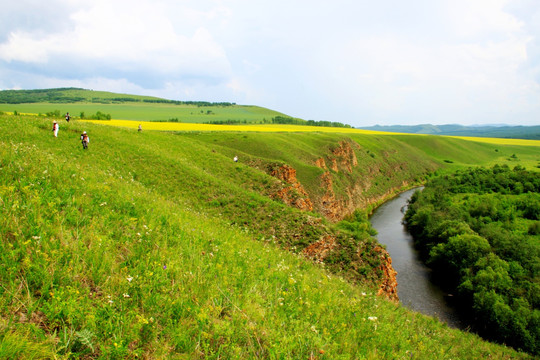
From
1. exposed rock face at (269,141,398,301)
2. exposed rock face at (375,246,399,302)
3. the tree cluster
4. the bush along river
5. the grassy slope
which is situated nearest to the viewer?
the grassy slope

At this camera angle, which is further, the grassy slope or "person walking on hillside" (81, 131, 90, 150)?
"person walking on hillside" (81, 131, 90, 150)

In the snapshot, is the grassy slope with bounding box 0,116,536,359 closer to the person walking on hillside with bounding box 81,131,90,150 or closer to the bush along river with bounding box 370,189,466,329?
the bush along river with bounding box 370,189,466,329

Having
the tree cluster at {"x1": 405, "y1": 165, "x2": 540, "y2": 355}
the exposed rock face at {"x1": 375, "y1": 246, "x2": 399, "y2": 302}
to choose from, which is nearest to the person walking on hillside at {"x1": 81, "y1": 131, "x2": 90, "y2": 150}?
the exposed rock face at {"x1": 375, "y1": 246, "x2": 399, "y2": 302}

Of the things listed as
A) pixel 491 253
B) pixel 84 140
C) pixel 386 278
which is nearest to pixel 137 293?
pixel 386 278

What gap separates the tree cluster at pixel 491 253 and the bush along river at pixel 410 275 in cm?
164

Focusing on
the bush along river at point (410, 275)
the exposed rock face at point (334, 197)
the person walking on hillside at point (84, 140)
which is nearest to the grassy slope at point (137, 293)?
the exposed rock face at point (334, 197)

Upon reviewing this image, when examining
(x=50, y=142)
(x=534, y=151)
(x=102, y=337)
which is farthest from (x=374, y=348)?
(x=534, y=151)

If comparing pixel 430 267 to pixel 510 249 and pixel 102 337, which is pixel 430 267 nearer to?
pixel 510 249

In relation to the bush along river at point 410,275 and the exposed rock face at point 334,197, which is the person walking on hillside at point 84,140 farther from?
the bush along river at point 410,275

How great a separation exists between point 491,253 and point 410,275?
31.2ft

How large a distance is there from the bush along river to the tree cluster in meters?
1.64

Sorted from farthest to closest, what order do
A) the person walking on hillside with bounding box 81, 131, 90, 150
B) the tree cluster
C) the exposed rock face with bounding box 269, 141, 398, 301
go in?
the tree cluster → the person walking on hillside with bounding box 81, 131, 90, 150 → the exposed rock face with bounding box 269, 141, 398, 301

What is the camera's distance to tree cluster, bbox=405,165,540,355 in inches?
963

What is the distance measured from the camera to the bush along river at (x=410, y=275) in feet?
94.6
